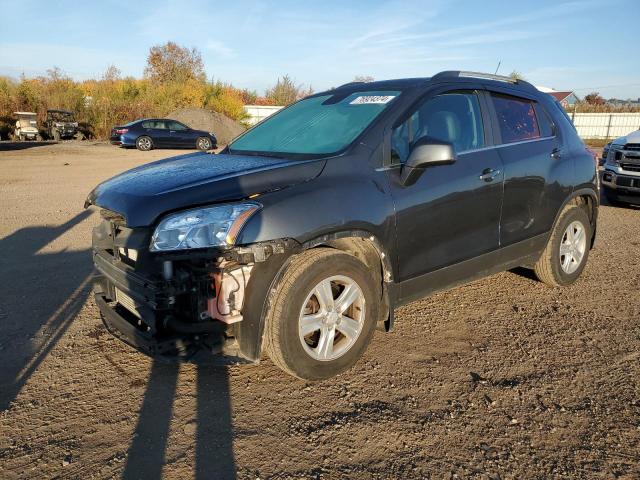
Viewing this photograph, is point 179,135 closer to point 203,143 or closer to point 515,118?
point 203,143

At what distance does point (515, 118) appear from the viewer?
434cm

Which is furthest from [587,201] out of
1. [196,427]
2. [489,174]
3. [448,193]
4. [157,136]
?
[157,136]

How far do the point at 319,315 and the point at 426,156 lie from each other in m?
1.23

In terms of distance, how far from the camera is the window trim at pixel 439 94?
133 inches

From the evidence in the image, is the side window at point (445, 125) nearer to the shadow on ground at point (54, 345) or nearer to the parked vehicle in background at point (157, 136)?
the shadow on ground at point (54, 345)

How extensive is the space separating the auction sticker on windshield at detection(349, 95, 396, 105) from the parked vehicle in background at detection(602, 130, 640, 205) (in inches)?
268

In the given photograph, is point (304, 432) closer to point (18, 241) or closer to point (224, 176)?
point (224, 176)

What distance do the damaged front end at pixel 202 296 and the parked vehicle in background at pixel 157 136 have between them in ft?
70.3

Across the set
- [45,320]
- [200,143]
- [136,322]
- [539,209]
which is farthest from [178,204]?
[200,143]

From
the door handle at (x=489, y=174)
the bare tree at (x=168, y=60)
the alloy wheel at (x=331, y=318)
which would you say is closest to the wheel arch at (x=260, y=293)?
the alloy wheel at (x=331, y=318)

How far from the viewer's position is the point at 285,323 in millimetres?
2869

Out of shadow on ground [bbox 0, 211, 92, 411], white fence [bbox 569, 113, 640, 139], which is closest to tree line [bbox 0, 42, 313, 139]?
white fence [bbox 569, 113, 640, 139]

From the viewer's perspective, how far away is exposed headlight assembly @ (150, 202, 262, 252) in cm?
273

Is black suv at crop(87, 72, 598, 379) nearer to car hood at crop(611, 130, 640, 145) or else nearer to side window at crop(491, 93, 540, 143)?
side window at crop(491, 93, 540, 143)
